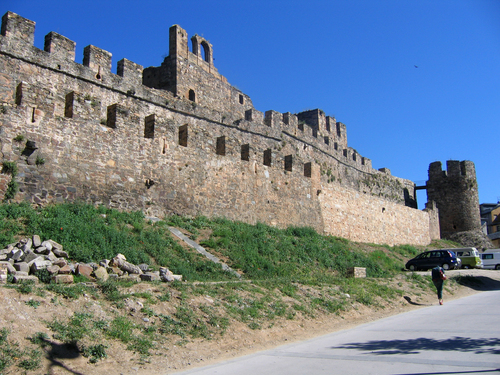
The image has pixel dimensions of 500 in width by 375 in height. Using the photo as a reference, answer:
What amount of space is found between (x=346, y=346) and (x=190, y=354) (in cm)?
279

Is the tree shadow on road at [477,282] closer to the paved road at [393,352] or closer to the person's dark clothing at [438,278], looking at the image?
the person's dark clothing at [438,278]

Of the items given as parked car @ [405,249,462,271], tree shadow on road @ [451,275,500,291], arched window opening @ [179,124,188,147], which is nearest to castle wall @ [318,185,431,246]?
parked car @ [405,249,462,271]

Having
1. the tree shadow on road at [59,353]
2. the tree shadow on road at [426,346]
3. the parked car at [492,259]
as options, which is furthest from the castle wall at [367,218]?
the tree shadow on road at [59,353]

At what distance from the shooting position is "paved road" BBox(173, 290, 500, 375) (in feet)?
20.4

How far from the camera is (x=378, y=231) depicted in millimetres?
27156

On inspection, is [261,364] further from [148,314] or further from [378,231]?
[378,231]

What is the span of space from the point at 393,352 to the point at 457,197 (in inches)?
1492

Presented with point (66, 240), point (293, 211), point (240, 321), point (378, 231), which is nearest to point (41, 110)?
point (66, 240)

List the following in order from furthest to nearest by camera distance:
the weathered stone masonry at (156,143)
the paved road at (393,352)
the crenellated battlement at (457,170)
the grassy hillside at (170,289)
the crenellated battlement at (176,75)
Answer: the crenellated battlement at (457,170), the crenellated battlement at (176,75), the weathered stone masonry at (156,143), the grassy hillside at (170,289), the paved road at (393,352)

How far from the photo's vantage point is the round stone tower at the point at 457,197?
1593 inches

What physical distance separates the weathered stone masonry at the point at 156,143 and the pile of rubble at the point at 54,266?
3521 millimetres

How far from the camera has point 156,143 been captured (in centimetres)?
1597

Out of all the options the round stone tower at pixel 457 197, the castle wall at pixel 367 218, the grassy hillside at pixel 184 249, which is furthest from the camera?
the round stone tower at pixel 457 197

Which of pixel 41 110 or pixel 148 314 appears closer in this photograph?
pixel 148 314
